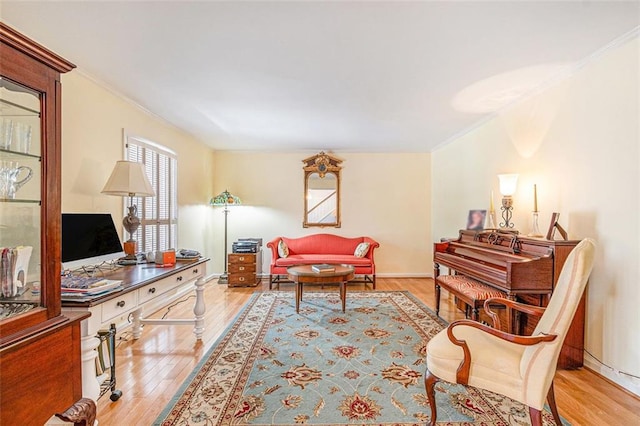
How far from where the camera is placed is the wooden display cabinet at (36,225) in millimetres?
1178

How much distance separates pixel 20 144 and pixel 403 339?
3.08 meters

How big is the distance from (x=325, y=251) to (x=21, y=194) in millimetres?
4878

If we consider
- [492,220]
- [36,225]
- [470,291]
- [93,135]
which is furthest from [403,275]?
[36,225]

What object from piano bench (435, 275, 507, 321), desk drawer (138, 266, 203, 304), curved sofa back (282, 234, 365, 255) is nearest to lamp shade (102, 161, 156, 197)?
desk drawer (138, 266, 203, 304)

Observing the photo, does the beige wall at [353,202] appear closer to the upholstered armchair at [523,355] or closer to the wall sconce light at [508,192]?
the wall sconce light at [508,192]

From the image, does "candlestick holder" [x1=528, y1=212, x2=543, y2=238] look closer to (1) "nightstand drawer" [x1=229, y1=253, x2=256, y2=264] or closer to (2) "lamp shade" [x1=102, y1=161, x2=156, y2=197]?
(2) "lamp shade" [x1=102, y1=161, x2=156, y2=197]

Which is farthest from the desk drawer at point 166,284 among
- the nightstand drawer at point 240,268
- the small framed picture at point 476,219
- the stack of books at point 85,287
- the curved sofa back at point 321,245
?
the small framed picture at point 476,219

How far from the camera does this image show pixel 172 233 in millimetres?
4500

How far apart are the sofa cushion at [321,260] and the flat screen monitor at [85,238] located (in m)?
2.86

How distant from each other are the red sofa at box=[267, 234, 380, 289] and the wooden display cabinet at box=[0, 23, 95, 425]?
405 cm

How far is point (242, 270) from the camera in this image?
17.4 ft

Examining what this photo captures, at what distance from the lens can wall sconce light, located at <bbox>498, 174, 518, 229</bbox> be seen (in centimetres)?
325

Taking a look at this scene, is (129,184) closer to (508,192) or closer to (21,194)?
(21,194)

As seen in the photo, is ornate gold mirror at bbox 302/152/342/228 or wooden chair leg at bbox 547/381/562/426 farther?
ornate gold mirror at bbox 302/152/342/228
